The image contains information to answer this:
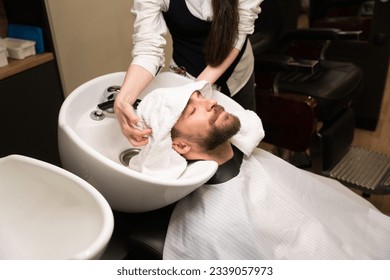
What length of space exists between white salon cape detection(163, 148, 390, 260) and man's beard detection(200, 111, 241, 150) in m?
0.12

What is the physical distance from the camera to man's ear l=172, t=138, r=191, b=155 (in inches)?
40.9

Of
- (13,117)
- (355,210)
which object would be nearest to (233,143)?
(355,210)

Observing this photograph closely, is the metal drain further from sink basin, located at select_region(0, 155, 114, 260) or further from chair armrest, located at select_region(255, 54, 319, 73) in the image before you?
chair armrest, located at select_region(255, 54, 319, 73)

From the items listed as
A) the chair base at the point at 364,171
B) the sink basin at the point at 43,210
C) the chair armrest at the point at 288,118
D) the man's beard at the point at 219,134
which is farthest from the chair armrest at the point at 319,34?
the sink basin at the point at 43,210

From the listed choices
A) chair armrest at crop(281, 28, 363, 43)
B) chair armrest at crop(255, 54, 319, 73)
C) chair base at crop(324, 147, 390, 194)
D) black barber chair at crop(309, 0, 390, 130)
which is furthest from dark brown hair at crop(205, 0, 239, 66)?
black barber chair at crop(309, 0, 390, 130)

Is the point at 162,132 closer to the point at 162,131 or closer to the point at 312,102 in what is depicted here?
the point at 162,131

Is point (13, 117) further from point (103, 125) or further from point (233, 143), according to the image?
point (233, 143)

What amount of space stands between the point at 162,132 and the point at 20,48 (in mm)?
845

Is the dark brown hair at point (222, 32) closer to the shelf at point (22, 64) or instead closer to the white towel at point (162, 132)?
the white towel at point (162, 132)

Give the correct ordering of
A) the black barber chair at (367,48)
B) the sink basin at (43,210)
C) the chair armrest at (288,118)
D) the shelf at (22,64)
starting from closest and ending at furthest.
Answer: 1. the sink basin at (43,210)
2. the shelf at (22,64)
3. the chair armrest at (288,118)
4. the black barber chair at (367,48)

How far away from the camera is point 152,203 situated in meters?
0.90

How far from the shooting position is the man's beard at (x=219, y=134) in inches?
40.8

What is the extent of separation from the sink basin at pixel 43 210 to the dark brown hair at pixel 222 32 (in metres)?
0.63

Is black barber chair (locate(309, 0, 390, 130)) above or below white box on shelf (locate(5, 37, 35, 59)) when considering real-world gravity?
below
